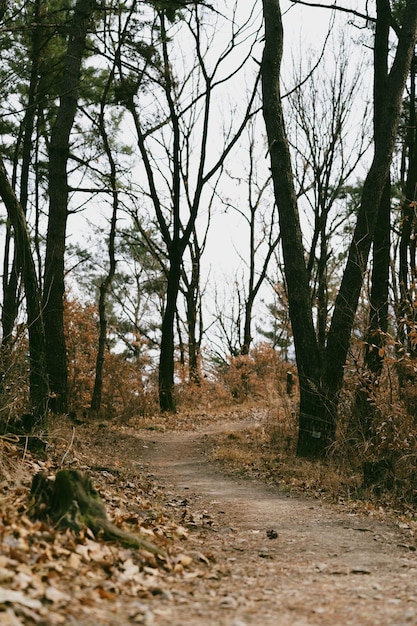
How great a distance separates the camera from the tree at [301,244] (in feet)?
32.7

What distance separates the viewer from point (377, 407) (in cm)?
835

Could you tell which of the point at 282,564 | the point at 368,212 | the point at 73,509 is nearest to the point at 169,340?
the point at 368,212

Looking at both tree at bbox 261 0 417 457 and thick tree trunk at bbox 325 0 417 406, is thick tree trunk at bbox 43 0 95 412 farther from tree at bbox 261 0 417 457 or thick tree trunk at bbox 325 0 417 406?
thick tree trunk at bbox 325 0 417 406

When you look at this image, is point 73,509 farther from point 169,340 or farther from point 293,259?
point 169,340

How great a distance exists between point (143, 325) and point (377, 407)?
26954mm

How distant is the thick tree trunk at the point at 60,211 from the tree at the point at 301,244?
3.82 meters

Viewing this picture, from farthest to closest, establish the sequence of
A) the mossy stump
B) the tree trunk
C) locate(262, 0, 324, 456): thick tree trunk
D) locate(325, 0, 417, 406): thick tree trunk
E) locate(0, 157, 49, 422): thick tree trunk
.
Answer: the tree trunk < locate(262, 0, 324, 456): thick tree trunk < locate(325, 0, 417, 406): thick tree trunk < locate(0, 157, 49, 422): thick tree trunk < the mossy stump

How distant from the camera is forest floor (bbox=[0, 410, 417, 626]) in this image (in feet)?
11.6

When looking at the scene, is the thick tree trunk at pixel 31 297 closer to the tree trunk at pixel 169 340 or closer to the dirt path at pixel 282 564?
the dirt path at pixel 282 564

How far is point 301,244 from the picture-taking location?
10453mm

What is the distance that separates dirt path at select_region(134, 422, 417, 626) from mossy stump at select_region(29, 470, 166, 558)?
1.68ft

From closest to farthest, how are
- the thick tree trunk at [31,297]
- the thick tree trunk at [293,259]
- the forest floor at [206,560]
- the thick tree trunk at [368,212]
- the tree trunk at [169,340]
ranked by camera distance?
1. the forest floor at [206,560]
2. the thick tree trunk at [31,297]
3. the thick tree trunk at [368,212]
4. the thick tree trunk at [293,259]
5. the tree trunk at [169,340]

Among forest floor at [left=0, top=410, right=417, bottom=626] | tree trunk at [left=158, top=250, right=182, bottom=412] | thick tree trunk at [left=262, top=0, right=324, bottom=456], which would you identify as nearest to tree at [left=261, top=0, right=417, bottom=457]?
thick tree trunk at [left=262, top=0, right=324, bottom=456]

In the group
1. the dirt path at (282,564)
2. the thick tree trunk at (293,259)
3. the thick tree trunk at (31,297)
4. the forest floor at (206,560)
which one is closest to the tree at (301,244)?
the thick tree trunk at (293,259)
